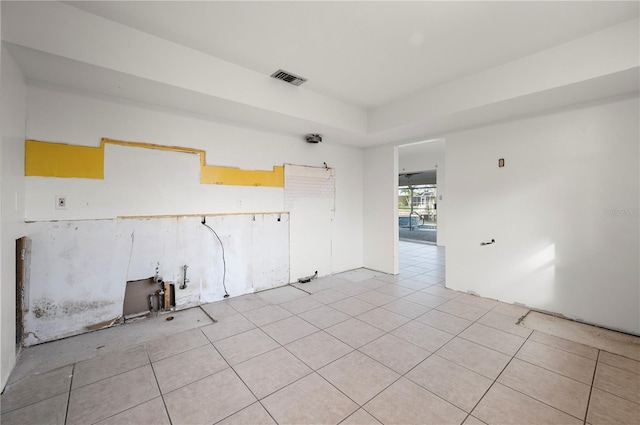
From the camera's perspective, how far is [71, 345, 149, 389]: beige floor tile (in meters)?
1.99

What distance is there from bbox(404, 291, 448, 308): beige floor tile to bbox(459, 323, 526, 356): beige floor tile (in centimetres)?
65

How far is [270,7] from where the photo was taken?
2041 mm

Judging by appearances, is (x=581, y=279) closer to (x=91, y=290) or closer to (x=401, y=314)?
(x=401, y=314)

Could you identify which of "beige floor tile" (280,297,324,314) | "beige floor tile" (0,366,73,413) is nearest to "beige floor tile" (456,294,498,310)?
"beige floor tile" (280,297,324,314)

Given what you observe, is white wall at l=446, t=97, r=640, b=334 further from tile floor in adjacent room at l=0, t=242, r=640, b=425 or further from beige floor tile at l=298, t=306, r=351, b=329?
beige floor tile at l=298, t=306, r=351, b=329

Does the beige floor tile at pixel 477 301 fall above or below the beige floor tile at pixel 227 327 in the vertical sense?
above

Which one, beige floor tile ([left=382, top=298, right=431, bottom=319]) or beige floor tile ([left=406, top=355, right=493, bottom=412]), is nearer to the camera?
beige floor tile ([left=406, top=355, right=493, bottom=412])

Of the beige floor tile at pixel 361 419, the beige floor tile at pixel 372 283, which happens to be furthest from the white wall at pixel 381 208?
the beige floor tile at pixel 361 419

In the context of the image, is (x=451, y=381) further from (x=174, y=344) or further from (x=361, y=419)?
(x=174, y=344)

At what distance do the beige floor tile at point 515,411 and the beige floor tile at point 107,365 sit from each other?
263cm

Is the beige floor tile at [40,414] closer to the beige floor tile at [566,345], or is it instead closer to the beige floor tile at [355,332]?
the beige floor tile at [355,332]

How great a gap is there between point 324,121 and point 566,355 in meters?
3.60

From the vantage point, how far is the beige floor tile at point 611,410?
160 cm

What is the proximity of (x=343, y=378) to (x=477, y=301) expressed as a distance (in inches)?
99.6
